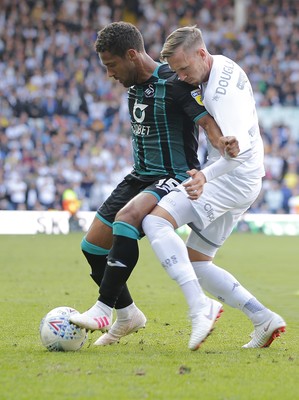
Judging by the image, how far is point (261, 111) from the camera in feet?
→ 89.3

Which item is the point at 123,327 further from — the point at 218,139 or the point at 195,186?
the point at 218,139

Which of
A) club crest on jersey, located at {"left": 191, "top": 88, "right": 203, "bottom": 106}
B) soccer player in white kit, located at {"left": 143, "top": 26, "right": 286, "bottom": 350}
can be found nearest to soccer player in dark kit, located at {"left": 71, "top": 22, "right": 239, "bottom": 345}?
club crest on jersey, located at {"left": 191, "top": 88, "right": 203, "bottom": 106}

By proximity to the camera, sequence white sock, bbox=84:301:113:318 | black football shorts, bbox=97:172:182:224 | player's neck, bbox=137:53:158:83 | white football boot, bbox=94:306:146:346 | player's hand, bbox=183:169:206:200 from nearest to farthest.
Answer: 1. player's hand, bbox=183:169:206:200
2. white sock, bbox=84:301:113:318
3. player's neck, bbox=137:53:158:83
4. black football shorts, bbox=97:172:182:224
5. white football boot, bbox=94:306:146:346

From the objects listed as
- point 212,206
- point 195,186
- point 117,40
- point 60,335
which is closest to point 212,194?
point 212,206

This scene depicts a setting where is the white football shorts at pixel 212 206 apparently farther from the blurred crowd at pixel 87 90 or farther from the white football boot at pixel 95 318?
the blurred crowd at pixel 87 90

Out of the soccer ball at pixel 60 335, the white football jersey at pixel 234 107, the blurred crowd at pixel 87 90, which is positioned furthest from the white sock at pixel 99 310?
the blurred crowd at pixel 87 90

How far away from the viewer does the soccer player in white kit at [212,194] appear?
567cm

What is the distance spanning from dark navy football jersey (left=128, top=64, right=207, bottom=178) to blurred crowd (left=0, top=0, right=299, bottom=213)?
53.0ft

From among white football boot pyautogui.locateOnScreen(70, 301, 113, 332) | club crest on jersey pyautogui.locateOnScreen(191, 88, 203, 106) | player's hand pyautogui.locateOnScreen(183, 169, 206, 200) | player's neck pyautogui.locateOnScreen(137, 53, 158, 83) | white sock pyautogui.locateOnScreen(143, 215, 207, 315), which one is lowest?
white football boot pyautogui.locateOnScreen(70, 301, 113, 332)

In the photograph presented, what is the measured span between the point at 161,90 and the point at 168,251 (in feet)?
3.82

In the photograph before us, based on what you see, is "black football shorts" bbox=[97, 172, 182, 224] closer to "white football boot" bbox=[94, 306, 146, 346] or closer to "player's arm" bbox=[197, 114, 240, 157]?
"player's arm" bbox=[197, 114, 240, 157]

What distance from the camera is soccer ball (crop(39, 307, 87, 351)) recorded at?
5.82m

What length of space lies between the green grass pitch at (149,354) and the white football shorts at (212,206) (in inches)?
30.7

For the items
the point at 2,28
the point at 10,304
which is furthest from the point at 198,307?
the point at 2,28
